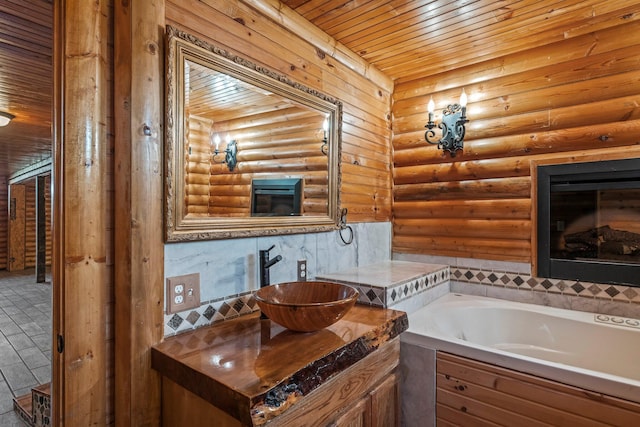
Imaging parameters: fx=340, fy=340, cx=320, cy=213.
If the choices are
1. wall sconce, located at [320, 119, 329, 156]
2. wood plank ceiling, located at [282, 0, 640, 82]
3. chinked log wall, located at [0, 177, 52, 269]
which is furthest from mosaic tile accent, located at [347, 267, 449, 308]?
chinked log wall, located at [0, 177, 52, 269]

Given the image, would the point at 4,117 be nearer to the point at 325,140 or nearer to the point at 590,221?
the point at 325,140

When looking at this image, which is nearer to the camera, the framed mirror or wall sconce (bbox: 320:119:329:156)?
the framed mirror

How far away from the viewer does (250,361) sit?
3.78 ft

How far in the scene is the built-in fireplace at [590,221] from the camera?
2115mm

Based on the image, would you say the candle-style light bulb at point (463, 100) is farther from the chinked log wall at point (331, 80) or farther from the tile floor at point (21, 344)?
the tile floor at point (21, 344)

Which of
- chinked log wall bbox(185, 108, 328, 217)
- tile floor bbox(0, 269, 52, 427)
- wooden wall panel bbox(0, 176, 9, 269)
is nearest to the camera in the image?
chinked log wall bbox(185, 108, 328, 217)

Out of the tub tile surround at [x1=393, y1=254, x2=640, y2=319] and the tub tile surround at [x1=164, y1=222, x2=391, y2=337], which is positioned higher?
the tub tile surround at [x1=164, y1=222, x2=391, y2=337]

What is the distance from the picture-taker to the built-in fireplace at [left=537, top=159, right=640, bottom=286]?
6.94 ft

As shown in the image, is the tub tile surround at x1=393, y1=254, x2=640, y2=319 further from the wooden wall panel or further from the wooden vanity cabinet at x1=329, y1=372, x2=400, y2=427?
the wooden wall panel

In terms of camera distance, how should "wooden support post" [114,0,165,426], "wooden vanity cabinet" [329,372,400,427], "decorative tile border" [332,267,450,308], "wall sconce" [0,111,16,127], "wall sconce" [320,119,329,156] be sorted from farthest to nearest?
"wall sconce" [0,111,16,127] < "wall sconce" [320,119,329,156] < "decorative tile border" [332,267,450,308] < "wooden vanity cabinet" [329,372,400,427] < "wooden support post" [114,0,165,426]

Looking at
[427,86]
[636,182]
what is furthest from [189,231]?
[636,182]

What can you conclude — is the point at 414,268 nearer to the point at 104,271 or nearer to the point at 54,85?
the point at 104,271

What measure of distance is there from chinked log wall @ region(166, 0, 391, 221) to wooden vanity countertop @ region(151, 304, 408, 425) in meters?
→ 0.87

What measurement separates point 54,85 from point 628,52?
2992 mm
